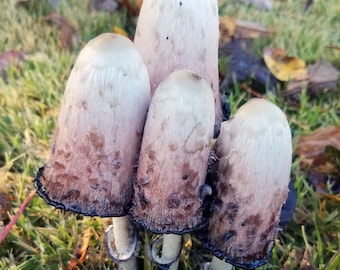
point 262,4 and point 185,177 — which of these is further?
point 262,4

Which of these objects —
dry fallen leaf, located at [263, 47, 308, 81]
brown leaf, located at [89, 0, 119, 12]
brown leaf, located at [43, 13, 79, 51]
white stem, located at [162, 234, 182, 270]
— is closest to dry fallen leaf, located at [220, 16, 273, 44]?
dry fallen leaf, located at [263, 47, 308, 81]

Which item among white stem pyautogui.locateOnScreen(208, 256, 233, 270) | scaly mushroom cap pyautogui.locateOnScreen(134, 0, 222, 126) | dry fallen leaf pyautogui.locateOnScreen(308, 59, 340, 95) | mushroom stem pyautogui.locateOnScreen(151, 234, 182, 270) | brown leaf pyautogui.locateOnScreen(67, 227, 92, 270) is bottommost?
brown leaf pyautogui.locateOnScreen(67, 227, 92, 270)

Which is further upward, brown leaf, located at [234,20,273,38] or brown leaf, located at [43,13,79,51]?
brown leaf, located at [43,13,79,51]

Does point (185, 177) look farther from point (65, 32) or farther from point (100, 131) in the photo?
point (65, 32)

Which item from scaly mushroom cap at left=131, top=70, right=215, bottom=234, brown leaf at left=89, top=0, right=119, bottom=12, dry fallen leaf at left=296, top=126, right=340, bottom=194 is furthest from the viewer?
brown leaf at left=89, top=0, right=119, bottom=12

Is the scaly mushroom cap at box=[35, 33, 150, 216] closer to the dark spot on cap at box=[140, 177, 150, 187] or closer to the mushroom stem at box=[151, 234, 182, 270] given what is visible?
the dark spot on cap at box=[140, 177, 150, 187]

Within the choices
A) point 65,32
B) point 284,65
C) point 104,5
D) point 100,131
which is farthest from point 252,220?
point 104,5

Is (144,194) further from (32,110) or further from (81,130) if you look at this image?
(32,110)
